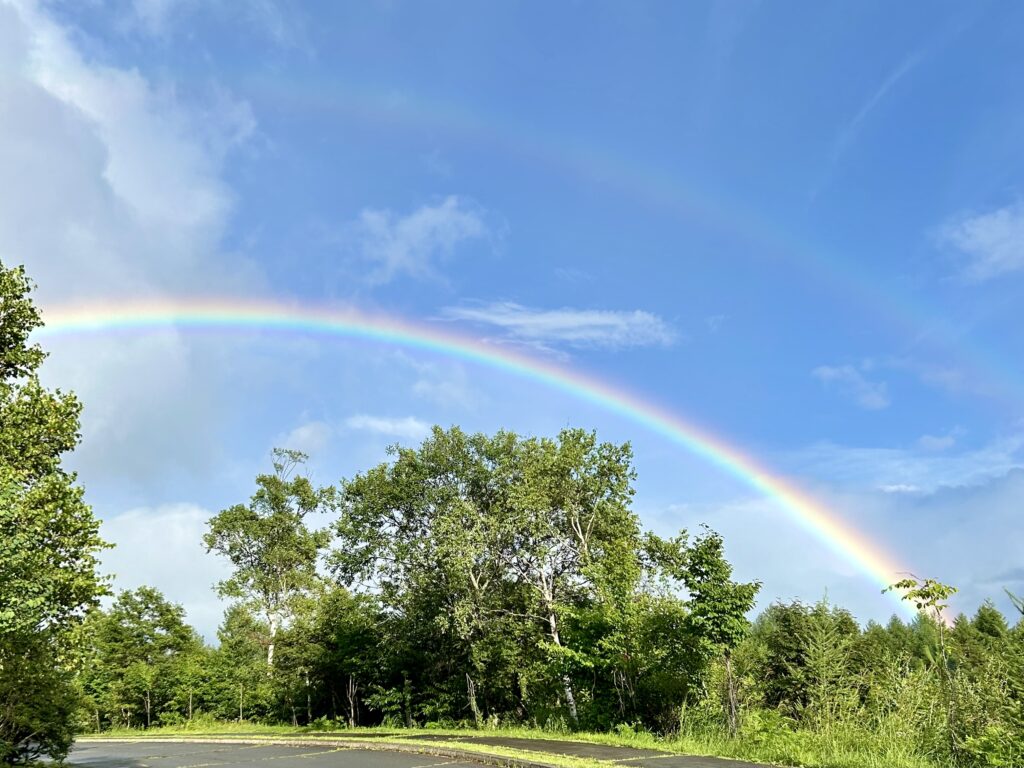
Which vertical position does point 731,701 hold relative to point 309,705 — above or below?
above

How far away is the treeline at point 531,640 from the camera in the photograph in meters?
11.6

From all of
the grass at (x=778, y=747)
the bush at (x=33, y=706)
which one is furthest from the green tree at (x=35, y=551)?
the grass at (x=778, y=747)

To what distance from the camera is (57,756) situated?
15.3m

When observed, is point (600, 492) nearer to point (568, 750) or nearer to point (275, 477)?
point (568, 750)

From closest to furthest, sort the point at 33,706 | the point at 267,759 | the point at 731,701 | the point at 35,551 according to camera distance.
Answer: the point at 35,551 < the point at 731,701 < the point at 33,706 < the point at 267,759

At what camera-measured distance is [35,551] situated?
11281mm

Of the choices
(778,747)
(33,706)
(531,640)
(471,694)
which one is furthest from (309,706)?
(778,747)

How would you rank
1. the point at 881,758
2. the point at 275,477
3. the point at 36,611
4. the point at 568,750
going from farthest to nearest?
the point at 275,477
the point at 568,750
the point at 36,611
the point at 881,758

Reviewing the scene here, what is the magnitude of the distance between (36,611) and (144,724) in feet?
119

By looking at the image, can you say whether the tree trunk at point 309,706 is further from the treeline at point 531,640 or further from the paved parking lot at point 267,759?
the paved parking lot at point 267,759

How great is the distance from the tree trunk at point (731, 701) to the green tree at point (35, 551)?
12420 mm

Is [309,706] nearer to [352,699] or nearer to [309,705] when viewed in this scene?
[309,705]

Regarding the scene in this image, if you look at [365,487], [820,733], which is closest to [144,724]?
[365,487]

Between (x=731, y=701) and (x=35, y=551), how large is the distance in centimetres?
1304
